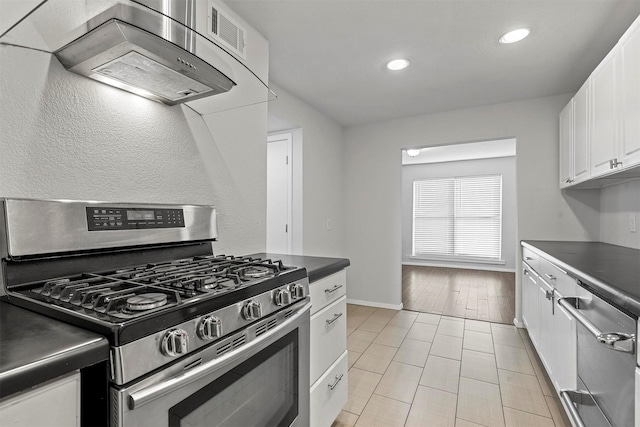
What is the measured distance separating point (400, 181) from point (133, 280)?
345cm

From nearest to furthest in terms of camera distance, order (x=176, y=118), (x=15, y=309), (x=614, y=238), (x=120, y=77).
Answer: (x=15, y=309) → (x=120, y=77) → (x=176, y=118) → (x=614, y=238)

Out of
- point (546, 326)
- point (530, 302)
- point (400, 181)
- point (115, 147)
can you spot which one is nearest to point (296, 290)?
point (115, 147)

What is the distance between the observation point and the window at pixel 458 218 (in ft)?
22.1

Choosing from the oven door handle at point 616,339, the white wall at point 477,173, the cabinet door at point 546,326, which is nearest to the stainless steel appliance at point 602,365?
the oven door handle at point 616,339

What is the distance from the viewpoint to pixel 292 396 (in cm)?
126

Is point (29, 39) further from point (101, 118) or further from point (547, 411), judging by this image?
point (547, 411)

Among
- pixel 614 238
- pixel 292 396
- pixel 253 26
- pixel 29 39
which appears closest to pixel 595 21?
pixel 614 238

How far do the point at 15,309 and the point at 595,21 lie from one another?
9.98 feet

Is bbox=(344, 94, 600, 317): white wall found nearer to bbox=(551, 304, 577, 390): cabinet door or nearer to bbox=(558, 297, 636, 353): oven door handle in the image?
bbox=(551, 304, 577, 390): cabinet door

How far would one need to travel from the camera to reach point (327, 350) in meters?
1.60

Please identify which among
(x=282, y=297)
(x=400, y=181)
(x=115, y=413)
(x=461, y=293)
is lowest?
(x=461, y=293)

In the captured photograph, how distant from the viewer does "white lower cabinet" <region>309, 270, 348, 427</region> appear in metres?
1.47

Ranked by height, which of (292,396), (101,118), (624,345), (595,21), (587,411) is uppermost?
(595,21)

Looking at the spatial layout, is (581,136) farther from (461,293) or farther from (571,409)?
(461,293)
